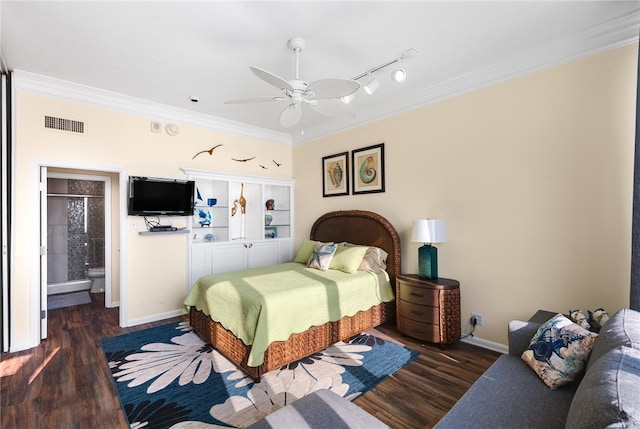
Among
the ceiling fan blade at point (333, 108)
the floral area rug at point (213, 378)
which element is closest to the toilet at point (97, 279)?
the floral area rug at point (213, 378)

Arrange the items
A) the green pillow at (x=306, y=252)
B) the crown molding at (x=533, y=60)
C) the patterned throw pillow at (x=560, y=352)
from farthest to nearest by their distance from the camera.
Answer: the green pillow at (x=306, y=252)
the crown molding at (x=533, y=60)
the patterned throw pillow at (x=560, y=352)

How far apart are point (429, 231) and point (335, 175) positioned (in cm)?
200

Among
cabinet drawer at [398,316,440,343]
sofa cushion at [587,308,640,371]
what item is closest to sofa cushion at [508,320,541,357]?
sofa cushion at [587,308,640,371]

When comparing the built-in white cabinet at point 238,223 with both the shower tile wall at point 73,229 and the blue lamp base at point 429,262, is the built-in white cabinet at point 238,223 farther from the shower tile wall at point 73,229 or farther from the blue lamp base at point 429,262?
the shower tile wall at point 73,229

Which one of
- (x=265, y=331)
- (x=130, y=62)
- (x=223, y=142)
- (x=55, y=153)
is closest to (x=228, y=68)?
(x=130, y=62)

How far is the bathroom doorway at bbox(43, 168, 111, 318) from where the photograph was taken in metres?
5.63

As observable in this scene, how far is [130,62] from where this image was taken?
9.48 ft

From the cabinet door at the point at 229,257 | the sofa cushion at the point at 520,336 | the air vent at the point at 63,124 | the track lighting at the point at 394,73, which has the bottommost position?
the sofa cushion at the point at 520,336

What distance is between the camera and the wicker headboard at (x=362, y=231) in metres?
3.78

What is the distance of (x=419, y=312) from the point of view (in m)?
3.11

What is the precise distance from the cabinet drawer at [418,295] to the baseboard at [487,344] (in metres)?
0.65

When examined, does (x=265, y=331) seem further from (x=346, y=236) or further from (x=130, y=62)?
(x=130, y=62)

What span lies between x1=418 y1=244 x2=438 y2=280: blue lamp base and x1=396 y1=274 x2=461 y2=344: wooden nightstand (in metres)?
0.10

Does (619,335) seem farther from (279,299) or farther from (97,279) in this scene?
(97,279)
